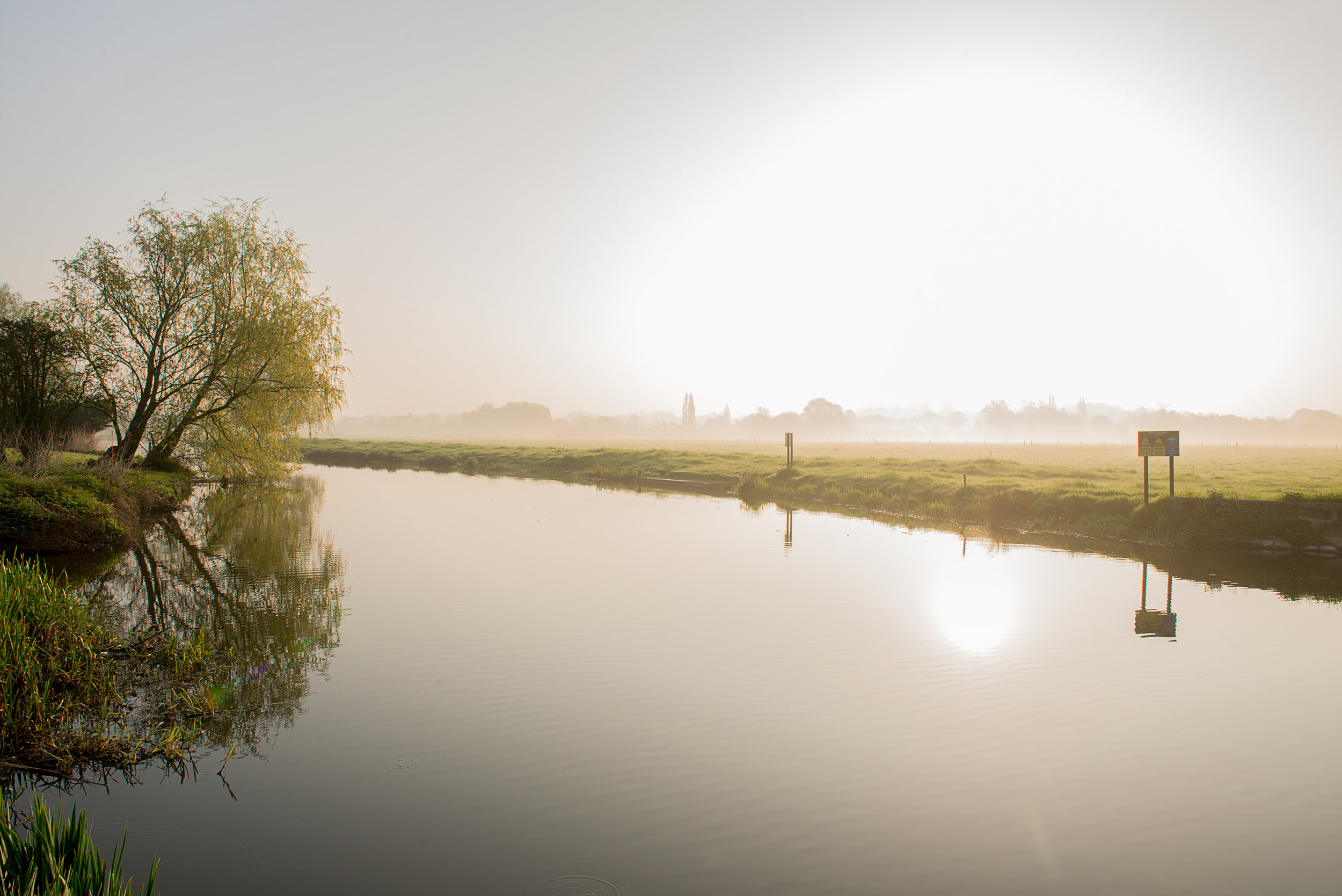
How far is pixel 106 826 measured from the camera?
560cm

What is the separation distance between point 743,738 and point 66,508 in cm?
1753

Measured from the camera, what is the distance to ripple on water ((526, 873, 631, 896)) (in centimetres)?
489

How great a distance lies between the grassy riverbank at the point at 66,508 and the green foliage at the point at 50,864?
15785 mm

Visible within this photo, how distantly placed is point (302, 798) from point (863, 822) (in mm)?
4500

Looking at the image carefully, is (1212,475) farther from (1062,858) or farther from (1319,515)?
(1062,858)

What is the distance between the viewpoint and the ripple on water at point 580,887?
4.89 meters

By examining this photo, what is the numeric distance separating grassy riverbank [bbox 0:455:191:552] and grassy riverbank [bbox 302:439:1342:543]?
24261 mm

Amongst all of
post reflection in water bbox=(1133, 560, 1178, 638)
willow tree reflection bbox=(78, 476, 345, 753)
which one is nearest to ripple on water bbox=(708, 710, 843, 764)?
willow tree reflection bbox=(78, 476, 345, 753)

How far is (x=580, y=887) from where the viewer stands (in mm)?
4957

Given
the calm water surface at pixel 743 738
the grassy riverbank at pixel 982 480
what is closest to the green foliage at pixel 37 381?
the calm water surface at pixel 743 738

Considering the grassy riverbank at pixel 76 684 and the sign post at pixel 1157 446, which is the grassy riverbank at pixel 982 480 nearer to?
the sign post at pixel 1157 446

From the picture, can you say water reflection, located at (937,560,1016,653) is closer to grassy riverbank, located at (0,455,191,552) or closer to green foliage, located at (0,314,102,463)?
grassy riverbank, located at (0,455,191,552)

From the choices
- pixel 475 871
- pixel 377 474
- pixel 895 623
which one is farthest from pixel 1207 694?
pixel 377 474

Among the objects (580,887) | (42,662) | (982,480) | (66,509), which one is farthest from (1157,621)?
(66,509)
